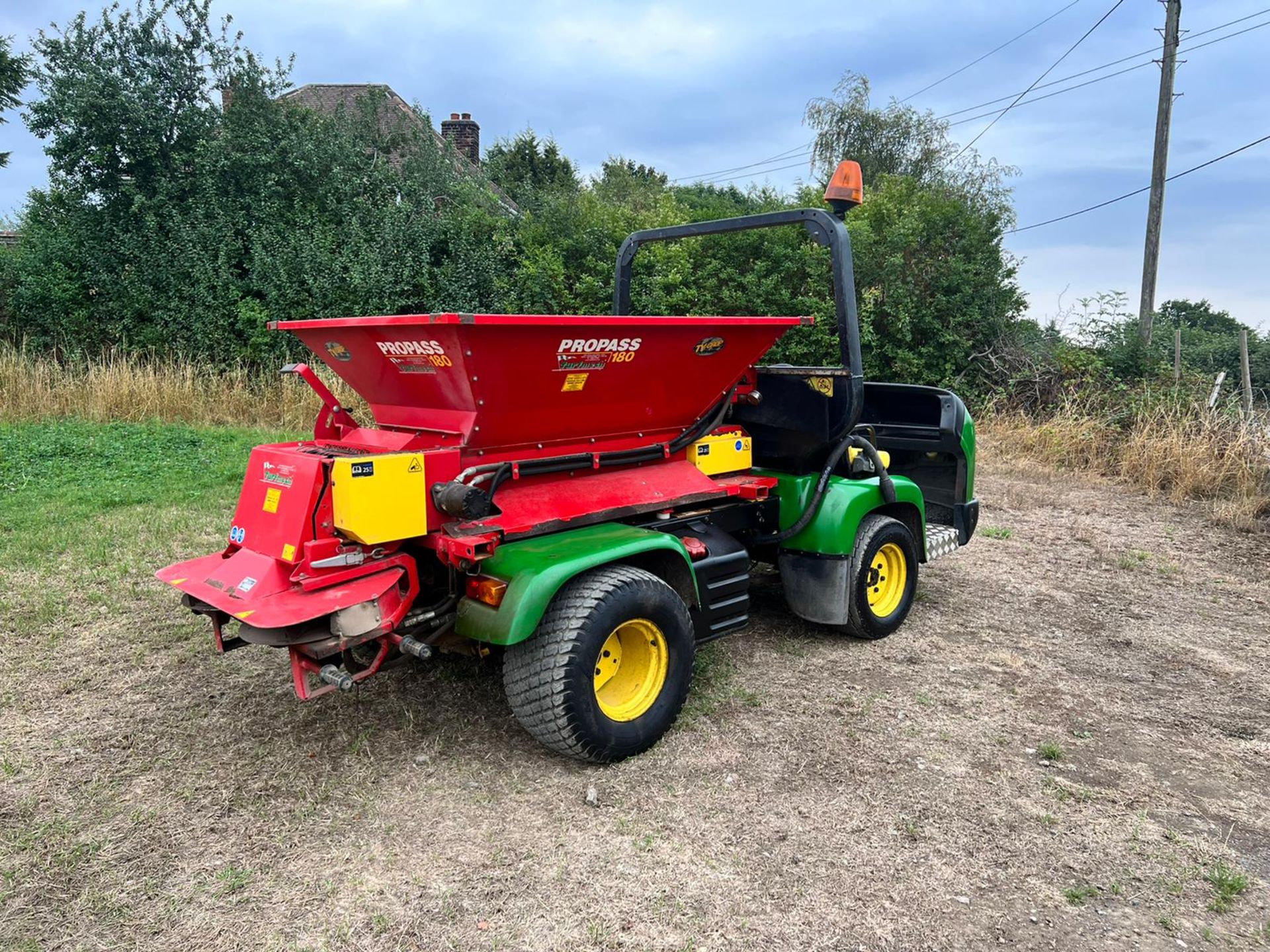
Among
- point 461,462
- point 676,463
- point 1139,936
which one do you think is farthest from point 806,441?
point 1139,936

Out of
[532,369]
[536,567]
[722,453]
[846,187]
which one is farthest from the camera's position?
[722,453]

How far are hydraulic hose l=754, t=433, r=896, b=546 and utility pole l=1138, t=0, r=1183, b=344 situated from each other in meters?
9.41

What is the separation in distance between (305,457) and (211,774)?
1228 millimetres

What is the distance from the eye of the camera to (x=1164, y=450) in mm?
8531

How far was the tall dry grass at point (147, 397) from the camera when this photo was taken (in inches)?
415

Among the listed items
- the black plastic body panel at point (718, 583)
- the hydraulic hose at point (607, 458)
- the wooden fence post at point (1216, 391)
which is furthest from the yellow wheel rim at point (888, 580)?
the wooden fence post at point (1216, 391)

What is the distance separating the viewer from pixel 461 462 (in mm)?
3277

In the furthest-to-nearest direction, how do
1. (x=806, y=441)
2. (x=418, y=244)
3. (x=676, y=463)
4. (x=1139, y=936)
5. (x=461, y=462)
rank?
(x=418, y=244)
(x=806, y=441)
(x=676, y=463)
(x=461, y=462)
(x=1139, y=936)

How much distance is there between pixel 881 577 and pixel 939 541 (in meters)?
0.61

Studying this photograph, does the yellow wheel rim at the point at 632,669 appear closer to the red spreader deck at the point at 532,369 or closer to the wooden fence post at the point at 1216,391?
the red spreader deck at the point at 532,369

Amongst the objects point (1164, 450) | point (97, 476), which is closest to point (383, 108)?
point (97, 476)

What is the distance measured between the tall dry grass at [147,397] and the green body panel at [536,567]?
7.49m

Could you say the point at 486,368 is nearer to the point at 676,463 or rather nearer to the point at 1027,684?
the point at 676,463

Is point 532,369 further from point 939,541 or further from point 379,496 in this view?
point 939,541
